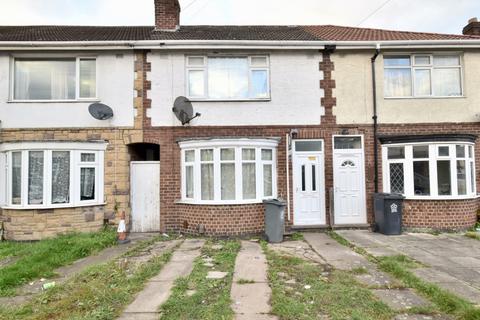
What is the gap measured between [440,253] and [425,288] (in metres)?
2.75

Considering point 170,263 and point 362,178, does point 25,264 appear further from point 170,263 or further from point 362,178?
point 362,178

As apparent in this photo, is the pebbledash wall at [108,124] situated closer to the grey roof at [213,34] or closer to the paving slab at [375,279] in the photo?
the grey roof at [213,34]

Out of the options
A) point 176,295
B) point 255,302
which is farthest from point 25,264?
point 255,302

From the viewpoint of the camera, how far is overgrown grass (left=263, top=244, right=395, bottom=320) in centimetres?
407

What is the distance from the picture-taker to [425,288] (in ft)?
15.8

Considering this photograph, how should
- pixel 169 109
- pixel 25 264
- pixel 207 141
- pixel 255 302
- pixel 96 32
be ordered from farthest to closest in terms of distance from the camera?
pixel 96 32
pixel 169 109
pixel 207 141
pixel 25 264
pixel 255 302

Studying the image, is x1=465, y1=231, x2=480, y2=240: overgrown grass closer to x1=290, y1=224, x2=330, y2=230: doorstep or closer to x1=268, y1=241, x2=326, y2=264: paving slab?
x1=290, y1=224, x2=330, y2=230: doorstep

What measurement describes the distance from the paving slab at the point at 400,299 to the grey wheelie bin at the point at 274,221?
12.1ft

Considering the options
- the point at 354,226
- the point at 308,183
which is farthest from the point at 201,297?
the point at 354,226

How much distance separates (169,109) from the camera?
32.6 feet

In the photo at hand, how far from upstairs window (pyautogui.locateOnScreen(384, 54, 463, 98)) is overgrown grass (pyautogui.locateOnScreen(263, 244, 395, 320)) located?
23.0 ft

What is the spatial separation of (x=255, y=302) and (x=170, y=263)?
2.60 metres

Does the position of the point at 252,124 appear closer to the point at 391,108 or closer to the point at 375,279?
the point at 391,108

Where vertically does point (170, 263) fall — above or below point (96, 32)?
below
